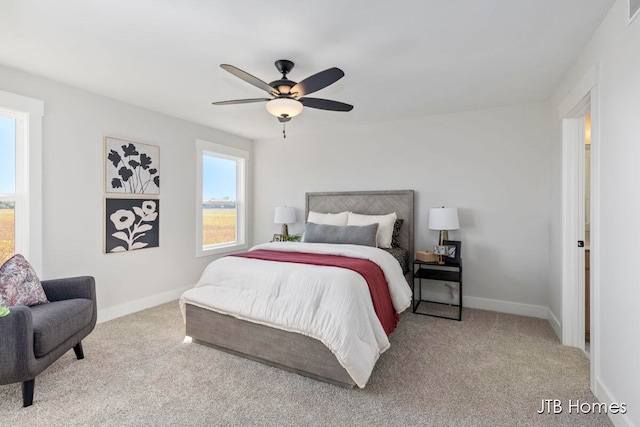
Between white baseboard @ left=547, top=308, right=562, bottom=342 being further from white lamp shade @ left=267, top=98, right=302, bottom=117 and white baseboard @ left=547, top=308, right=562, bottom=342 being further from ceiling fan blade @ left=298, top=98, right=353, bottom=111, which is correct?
white lamp shade @ left=267, top=98, right=302, bottom=117

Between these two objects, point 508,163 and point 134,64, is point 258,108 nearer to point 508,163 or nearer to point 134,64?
point 134,64

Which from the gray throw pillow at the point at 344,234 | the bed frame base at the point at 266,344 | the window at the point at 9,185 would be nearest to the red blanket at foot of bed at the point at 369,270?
the bed frame base at the point at 266,344

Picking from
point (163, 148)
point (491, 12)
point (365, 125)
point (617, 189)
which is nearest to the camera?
point (617, 189)

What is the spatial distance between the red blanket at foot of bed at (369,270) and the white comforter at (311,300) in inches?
3.5

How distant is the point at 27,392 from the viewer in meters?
1.96

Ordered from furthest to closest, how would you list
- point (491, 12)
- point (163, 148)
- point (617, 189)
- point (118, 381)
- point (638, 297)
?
point (163, 148), point (118, 381), point (491, 12), point (617, 189), point (638, 297)

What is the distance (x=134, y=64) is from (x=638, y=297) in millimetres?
3795

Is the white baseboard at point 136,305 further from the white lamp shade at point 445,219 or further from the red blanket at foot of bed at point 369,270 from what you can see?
the white lamp shade at point 445,219

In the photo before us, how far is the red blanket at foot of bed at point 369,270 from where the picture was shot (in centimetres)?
249

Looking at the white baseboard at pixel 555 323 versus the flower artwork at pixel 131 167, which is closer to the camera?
the white baseboard at pixel 555 323

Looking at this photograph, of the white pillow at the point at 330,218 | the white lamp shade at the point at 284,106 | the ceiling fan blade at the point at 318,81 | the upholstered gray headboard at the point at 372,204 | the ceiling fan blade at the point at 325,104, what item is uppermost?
the ceiling fan blade at the point at 318,81

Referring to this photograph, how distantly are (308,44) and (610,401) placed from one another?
3.04 m

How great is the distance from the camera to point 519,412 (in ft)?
6.29

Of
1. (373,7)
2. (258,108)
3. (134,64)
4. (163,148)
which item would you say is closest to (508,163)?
(373,7)
